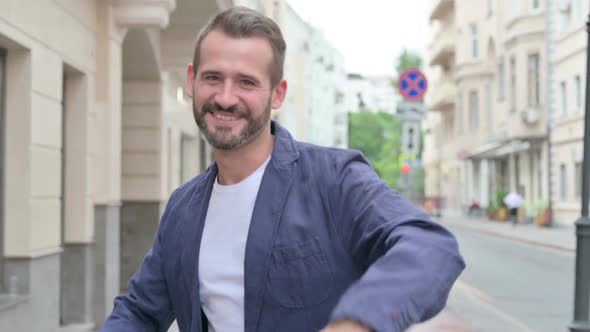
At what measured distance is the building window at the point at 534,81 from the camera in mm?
39625

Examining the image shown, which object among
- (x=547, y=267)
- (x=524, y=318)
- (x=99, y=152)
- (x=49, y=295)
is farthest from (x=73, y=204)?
(x=547, y=267)

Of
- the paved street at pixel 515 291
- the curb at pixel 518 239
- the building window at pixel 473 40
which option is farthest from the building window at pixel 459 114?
the paved street at pixel 515 291

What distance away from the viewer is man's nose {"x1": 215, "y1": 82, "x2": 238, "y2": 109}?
6.93ft

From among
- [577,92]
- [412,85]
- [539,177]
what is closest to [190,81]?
[412,85]

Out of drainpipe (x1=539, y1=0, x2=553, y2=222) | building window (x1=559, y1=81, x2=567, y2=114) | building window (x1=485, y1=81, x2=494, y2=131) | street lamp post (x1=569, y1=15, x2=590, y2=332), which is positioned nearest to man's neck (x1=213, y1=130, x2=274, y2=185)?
street lamp post (x1=569, y1=15, x2=590, y2=332)

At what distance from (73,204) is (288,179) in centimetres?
785

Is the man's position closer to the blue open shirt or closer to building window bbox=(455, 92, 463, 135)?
the blue open shirt

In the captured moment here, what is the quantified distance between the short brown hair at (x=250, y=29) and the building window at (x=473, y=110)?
171 feet

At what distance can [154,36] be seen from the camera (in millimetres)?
12945

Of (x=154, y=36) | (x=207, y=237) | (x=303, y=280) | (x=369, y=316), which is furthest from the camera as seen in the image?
(x=154, y=36)

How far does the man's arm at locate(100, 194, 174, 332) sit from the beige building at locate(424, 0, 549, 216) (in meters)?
36.6

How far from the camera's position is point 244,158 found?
2.22 metres

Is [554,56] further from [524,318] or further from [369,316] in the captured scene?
[369,316]

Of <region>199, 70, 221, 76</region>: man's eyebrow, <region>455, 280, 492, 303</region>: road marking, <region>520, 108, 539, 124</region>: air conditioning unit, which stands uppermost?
<region>520, 108, 539, 124</region>: air conditioning unit
